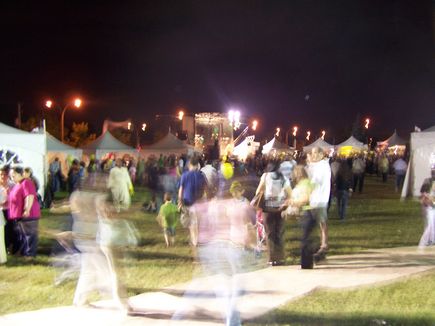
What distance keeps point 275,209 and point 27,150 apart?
996 cm

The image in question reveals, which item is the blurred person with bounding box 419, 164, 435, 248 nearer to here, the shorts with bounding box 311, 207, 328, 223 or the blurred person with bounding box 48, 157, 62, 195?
the shorts with bounding box 311, 207, 328, 223

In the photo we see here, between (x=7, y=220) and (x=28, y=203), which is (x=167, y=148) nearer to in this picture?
(x=7, y=220)

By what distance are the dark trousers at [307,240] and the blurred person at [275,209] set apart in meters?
0.55

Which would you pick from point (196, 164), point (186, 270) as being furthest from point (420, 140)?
point (186, 270)

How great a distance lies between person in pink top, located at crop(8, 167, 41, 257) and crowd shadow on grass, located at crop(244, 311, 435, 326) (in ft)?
17.5

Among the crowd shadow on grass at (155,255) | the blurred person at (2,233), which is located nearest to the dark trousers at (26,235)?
the blurred person at (2,233)

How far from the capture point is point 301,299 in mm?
7410

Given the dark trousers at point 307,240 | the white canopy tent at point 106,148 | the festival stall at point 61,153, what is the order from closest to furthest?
the dark trousers at point 307,240
the festival stall at point 61,153
the white canopy tent at point 106,148

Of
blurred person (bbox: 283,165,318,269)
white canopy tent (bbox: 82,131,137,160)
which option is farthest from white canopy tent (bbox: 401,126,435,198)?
white canopy tent (bbox: 82,131,137,160)

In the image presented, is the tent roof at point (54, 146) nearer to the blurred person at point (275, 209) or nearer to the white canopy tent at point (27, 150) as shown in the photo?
the white canopy tent at point (27, 150)

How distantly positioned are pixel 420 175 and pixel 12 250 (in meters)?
15.9

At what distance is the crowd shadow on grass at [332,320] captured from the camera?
644cm

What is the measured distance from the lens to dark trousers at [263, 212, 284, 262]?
32.0 ft

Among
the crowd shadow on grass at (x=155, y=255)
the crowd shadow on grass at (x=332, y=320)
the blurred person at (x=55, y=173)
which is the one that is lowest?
the crowd shadow on grass at (x=332, y=320)
